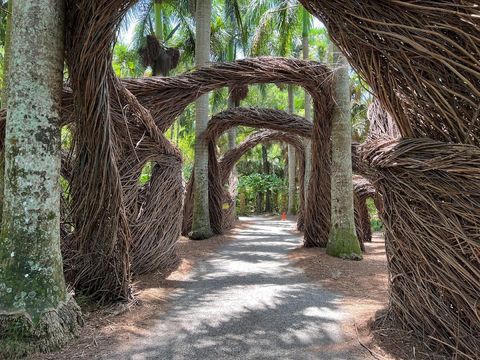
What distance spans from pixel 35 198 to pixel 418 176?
2697mm

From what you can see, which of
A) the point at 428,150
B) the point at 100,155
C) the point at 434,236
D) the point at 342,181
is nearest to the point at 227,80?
the point at 342,181

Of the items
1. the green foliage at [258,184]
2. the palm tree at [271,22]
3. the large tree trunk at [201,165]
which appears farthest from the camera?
the green foliage at [258,184]

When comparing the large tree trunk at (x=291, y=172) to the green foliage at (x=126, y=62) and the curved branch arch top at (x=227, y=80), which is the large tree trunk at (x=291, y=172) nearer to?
the green foliage at (x=126, y=62)

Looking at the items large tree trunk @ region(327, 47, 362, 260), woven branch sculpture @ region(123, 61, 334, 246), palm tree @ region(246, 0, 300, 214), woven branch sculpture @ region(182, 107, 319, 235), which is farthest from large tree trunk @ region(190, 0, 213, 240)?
palm tree @ region(246, 0, 300, 214)

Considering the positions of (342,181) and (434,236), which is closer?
(434,236)

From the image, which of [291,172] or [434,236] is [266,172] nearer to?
[291,172]

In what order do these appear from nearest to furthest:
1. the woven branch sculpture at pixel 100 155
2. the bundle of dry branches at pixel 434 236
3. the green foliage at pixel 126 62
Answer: the bundle of dry branches at pixel 434 236, the woven branch sculpture at pixel 100 155, the green foliage at pixel 126 62

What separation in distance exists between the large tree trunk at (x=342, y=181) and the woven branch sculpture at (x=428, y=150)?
3.39m

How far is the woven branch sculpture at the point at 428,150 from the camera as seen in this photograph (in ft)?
7.61

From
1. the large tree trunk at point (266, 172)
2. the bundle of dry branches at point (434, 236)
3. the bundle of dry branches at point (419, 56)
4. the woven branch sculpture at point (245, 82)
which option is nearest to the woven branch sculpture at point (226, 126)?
the woven branch sculpture at point (245, 82)

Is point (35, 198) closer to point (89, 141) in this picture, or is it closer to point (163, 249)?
point (89, 141)

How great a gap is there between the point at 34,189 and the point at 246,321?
202 cm

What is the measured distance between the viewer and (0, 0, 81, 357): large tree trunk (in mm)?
2555

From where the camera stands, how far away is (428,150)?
258 centimetres
